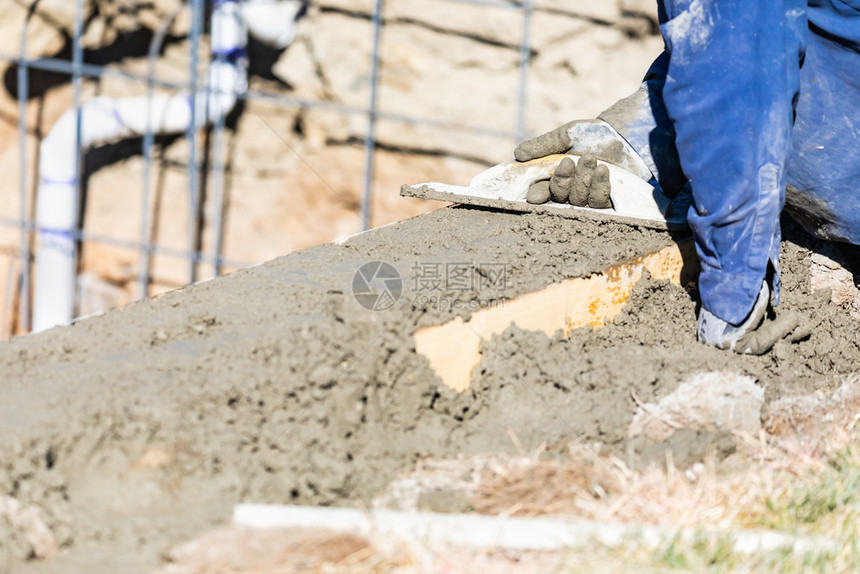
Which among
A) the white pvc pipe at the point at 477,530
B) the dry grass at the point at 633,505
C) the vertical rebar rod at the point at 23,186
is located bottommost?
the vertical rebar rod at the point at 23,186

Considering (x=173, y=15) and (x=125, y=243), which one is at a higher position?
(x=173, y=15)

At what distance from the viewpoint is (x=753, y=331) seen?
2230 mm

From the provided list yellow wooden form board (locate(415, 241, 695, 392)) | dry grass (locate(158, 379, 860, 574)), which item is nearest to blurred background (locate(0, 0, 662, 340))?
yellow wooden form board (locate(415, 241, 695, 392))

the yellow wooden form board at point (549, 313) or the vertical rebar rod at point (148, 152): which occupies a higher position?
the yellow wooden form board at point (549, 313)

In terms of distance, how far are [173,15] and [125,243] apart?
5.16 feet

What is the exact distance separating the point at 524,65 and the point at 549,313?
129 inches

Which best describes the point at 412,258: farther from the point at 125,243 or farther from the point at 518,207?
the point at 125,243

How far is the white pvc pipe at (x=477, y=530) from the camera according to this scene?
1380mm

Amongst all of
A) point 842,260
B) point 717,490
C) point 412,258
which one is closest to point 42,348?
point 412,258

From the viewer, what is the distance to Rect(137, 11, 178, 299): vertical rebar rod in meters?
5.68

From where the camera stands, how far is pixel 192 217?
18.0 feet

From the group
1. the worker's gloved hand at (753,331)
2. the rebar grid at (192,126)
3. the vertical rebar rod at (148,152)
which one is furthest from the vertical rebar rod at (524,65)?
the worker's gloved hand at (753,331)

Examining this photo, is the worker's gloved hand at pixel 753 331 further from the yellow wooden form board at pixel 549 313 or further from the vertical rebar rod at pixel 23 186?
the vertical rebar rod at pixel 23 186

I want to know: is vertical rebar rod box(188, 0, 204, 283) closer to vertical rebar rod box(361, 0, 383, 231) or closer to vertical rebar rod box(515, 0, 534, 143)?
vertical rebar rod box(361, 0, 383, 231)
